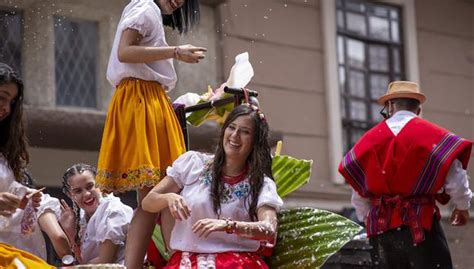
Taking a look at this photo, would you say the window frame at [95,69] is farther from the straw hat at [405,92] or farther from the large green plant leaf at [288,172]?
the large green plant leaf at [288,172]

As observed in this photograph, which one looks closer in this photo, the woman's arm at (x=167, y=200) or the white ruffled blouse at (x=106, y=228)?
the woman's arm at (x=167, y=200)

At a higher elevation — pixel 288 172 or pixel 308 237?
pixel 288 172

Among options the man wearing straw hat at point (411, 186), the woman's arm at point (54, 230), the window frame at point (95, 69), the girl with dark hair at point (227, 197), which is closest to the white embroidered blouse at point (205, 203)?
the girl with dark hair at point (227, 197)

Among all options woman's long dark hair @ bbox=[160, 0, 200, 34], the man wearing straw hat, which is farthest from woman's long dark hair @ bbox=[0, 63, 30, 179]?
the man wearing straw hat

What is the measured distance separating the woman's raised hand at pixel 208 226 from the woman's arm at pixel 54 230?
74 centimetres

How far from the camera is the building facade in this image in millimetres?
9680

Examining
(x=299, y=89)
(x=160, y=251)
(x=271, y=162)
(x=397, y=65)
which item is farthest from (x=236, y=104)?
(x=397, y=65)

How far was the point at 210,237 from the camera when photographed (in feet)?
13.1

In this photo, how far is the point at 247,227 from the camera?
3.81 metres

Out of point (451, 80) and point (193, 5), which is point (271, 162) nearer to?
point (193, 5)

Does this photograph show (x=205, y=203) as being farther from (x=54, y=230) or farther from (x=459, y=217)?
(x=459, y=217)

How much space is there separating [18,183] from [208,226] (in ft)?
3.11

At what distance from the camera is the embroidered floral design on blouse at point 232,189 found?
409 centimetres

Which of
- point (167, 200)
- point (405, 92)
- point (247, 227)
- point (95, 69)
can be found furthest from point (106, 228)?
point (95, 69)
